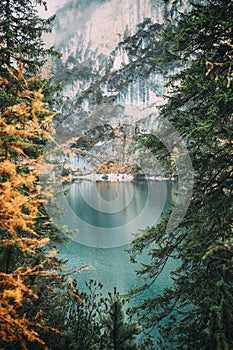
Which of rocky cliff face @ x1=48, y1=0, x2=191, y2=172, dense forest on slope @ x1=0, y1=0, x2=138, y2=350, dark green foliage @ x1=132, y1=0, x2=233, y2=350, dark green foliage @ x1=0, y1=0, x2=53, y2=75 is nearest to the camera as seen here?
dense forest on slope @ x1=0, y1=0, x2=138, y2=350

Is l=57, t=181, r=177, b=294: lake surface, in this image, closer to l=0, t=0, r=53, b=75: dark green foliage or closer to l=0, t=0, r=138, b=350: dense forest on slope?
l=0, t=0, r=138, b=350: dense forest on slope

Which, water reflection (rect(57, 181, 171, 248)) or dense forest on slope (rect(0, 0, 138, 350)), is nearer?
dense forest on slope (rect(0, 0, 138, 350))

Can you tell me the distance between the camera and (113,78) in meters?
119

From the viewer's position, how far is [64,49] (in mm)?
175250

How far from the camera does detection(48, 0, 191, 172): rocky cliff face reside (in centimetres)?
10144

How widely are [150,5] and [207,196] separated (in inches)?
5440

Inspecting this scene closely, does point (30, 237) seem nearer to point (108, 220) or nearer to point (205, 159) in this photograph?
point (205, 159)

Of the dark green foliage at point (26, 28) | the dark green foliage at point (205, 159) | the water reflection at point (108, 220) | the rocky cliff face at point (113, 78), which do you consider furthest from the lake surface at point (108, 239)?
the rocky cliff face at point (113, 78)

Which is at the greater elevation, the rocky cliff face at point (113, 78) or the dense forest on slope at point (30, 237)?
the rocky cliff face at point (113, 78)

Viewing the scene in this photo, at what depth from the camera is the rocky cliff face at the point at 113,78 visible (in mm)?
101438

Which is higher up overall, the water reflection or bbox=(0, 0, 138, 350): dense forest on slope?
the water reflection

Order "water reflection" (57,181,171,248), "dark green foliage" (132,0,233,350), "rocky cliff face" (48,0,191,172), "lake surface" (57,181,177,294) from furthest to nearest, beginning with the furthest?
"rocky cliff face" (48,0,191,172), "water reflection" (57,181,171,248), "lake surface" (57,181,177,294), "dark green foliage" (132,0,233,350)

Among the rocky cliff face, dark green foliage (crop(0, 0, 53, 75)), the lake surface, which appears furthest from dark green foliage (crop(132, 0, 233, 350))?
the rocky cliff face

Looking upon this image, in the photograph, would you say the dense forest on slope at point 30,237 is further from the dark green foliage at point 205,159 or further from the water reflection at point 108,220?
the water reflection at point 108,220
